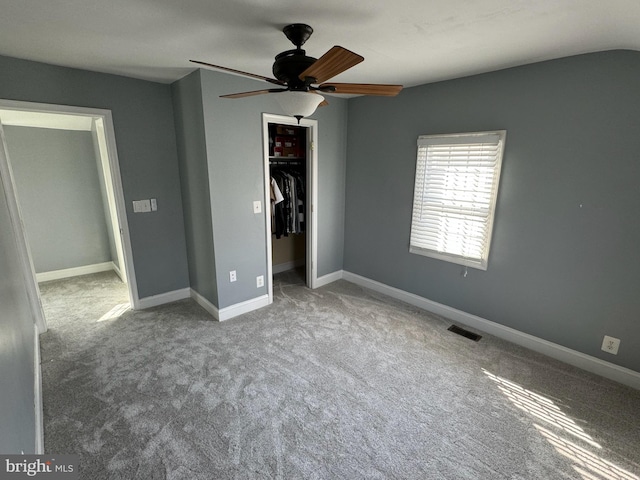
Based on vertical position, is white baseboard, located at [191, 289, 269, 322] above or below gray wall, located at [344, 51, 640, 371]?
below

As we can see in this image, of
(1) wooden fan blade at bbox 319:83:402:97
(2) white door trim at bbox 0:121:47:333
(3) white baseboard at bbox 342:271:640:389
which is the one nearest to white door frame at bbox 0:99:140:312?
(2) white door trim at bbox 0:121:47:333

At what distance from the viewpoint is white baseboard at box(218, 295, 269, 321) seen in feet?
10.2

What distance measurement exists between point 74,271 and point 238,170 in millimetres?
3341

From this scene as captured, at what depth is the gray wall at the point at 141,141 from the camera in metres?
2.46

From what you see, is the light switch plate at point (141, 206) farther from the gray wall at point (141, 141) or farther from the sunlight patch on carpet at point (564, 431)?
the sunlight patch on carpet at point (564, 431)

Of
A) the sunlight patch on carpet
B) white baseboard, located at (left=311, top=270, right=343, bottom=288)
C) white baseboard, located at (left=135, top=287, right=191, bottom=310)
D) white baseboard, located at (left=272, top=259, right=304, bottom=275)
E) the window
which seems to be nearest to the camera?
the sunlight patch on carpet

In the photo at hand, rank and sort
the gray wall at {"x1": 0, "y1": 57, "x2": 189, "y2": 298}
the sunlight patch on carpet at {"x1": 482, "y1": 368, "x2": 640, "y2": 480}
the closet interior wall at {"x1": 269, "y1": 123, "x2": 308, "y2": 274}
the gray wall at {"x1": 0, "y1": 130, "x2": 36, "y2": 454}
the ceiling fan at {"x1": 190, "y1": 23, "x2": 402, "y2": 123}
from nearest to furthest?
the gray wall at {"x1": 0, "y1": 130, "x2": 36, "y2": 454} → the ceiling fan at {"x1": 190, "y1": 23, "x2": 402, "y2": 123} → the sunlight patch on carpet at {"x1": 482, "y1": 368, "x2": 640, "y2": 480} → the gray wall at {"x1": 0, "y1": 57, "x2": 189, "y2": 298} → the closet interior wall at {"x1": 269, "y1": 123, "x2": 308, "y2": 274}

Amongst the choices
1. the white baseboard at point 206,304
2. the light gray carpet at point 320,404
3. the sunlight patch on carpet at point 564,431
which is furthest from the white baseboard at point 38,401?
the sunlight patch on carpet at point 564,431

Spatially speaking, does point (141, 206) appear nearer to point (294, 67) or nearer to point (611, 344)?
point (294, 67)

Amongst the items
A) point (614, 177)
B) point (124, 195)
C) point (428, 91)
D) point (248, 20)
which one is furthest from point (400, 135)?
point (124, 195)

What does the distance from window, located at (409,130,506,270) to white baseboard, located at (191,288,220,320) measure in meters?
2.28

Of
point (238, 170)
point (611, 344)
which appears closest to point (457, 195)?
point (611, 344)

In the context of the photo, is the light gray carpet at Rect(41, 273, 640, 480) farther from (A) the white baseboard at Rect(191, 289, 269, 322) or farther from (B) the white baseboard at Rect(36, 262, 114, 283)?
(B) the white baseboard at Rect(36, 262, 114, 283)

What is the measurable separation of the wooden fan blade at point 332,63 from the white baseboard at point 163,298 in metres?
2.99
